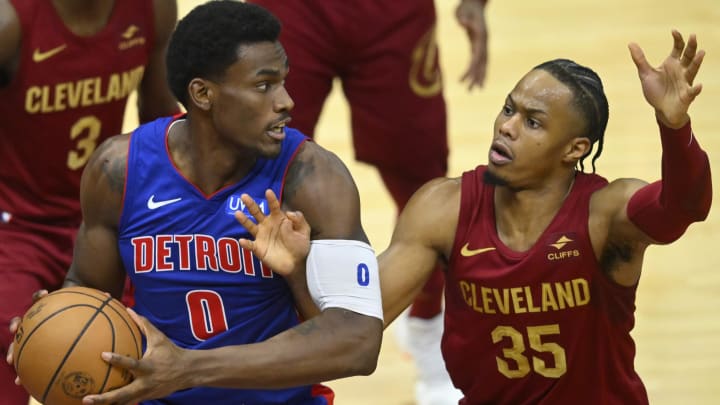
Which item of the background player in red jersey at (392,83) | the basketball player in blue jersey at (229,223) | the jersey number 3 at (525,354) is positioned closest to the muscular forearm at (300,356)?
the basketball player in blue jersey at (229,223)

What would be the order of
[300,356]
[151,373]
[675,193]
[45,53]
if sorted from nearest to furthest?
[151,373] < [300,356] < [675,193] < [45,53]

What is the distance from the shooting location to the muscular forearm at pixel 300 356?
3.43 m

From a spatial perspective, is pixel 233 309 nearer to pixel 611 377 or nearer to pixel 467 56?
pixel 611 377

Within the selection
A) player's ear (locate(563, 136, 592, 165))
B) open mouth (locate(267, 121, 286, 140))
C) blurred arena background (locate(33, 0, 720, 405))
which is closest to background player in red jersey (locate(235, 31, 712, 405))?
player's ear (locate(563, 136, 592, 165))

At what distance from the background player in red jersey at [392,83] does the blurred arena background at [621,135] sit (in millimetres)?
283

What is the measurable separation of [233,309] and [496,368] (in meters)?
0.72

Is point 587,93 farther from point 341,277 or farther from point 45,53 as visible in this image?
point 45,53

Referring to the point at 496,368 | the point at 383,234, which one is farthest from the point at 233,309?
the point at 383,234

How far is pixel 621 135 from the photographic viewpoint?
765 cm

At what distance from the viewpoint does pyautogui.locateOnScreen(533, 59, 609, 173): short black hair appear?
3822mm

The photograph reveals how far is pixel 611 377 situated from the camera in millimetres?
3930

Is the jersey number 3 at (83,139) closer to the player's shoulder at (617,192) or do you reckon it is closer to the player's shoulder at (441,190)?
the player's shoulder at (441,190)

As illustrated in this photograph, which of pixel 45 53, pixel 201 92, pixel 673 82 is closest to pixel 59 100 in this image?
pixel 45 53

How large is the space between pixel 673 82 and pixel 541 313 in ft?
2.31
